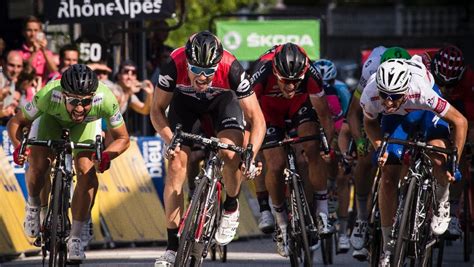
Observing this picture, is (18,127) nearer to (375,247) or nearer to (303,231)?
(303,231)

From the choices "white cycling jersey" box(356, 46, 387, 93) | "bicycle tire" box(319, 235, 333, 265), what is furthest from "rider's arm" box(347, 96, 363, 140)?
"bicycle tire" box(319, 235, 333, 265)

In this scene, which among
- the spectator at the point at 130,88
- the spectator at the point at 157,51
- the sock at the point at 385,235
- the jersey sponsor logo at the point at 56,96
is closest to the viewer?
the sock at the point at 385,235

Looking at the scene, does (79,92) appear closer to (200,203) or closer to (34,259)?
(200,203)

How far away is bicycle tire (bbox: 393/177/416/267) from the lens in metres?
12.3

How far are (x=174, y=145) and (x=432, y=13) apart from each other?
52.5 meters

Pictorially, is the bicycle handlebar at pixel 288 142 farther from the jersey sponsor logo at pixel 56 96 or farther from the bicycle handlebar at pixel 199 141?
the jersey sponsor logo at pixel 56 96

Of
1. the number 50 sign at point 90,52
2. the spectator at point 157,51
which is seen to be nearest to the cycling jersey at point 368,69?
the number 50 sign at point 90,52

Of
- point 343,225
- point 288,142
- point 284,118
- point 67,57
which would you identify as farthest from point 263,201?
point 67,57

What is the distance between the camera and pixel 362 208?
14.9 metres

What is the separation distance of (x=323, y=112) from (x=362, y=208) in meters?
1.23

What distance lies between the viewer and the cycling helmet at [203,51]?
40.7ft

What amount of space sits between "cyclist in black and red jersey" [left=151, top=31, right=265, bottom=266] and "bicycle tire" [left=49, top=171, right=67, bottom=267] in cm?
100

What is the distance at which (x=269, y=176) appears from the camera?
14148 mm

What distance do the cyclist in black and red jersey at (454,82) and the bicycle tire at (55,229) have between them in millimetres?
3692
